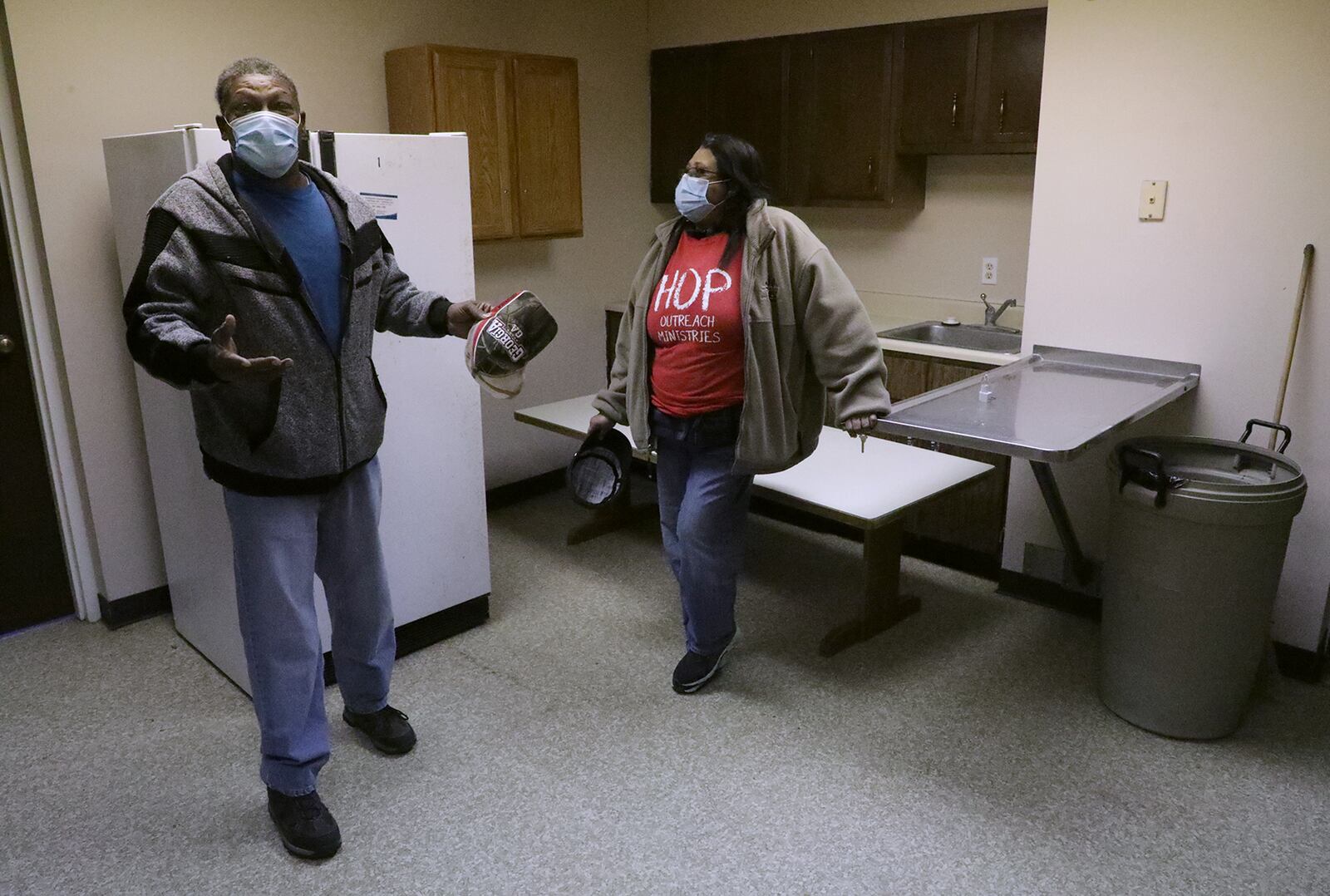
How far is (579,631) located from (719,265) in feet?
4.14

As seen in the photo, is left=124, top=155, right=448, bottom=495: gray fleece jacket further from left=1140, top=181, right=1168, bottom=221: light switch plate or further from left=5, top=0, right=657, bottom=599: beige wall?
left=1140, top=181, right=1168, bottom=221: light switch plate

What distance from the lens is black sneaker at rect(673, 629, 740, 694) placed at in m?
2.68

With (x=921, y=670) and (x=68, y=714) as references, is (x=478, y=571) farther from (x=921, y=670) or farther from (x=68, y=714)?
(x=921, y=670)

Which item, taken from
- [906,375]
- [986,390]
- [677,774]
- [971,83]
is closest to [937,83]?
[971,83]

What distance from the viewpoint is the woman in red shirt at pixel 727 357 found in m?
2.34

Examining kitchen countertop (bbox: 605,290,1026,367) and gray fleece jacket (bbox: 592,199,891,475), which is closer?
gray fleece jacket (bbox: 592,199,891,475)

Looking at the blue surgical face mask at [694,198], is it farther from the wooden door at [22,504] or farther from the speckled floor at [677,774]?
the wooden door at [22,504]

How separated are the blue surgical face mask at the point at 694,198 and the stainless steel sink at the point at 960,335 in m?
1.38

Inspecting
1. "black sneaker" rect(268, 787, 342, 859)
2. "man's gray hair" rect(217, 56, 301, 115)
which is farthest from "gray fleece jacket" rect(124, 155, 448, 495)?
"black sneaker" rect(268, 787, 342, 859)

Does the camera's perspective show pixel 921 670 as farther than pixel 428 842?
Yes

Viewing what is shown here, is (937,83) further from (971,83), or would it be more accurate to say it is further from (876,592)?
(876,592)

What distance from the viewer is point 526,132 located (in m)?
3.72

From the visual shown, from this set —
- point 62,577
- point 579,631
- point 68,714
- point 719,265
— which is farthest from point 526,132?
point 68,714

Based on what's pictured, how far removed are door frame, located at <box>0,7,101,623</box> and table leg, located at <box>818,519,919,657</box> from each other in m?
2.32
